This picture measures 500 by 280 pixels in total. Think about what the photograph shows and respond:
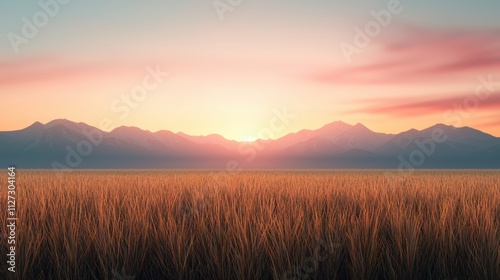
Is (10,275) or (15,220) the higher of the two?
(15,220)

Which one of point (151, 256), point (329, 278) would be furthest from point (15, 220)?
point (329, 278)

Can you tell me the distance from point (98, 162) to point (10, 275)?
205 m

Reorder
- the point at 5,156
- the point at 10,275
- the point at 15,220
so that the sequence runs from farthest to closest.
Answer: the point at 5,156 < the point at 15,220 < the point at 10,275

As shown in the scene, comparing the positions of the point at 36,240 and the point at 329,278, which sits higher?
the point at 36,240

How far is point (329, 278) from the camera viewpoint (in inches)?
133

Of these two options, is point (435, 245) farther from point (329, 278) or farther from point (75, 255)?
point (75, 255)

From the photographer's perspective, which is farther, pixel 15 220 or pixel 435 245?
pixel 15 220

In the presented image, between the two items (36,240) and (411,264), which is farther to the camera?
(36,240)

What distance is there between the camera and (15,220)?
4648 millimetres

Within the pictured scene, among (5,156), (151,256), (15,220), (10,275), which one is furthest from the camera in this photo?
(5,156)

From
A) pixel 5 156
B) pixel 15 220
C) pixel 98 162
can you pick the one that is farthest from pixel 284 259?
pixel 5 156

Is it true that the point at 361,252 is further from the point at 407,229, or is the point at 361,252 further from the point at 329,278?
the point at 407,229

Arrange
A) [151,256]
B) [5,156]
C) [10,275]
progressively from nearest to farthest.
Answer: [10,275]
[151,256]
[5,156]

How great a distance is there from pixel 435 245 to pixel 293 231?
1271mm
